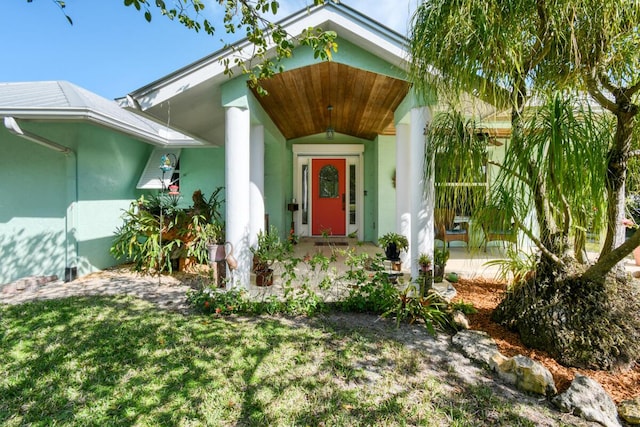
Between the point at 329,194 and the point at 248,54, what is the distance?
17.6 ft

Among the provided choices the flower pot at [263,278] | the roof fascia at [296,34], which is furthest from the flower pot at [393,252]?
the roof fascia at [296,34]

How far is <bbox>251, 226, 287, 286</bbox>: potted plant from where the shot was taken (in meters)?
4.25

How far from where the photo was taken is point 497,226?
8.85 feet

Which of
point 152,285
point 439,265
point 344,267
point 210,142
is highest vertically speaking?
point 210,142

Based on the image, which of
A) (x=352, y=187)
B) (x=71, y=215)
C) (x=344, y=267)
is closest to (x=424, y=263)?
(x=344, y=267)

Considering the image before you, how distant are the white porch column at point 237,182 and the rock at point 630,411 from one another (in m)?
3.58

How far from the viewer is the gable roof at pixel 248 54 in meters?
3.70

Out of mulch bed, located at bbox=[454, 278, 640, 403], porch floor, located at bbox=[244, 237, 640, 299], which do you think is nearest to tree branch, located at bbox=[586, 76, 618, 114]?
porch floor, located at bbox=[244, 237, 640, 299]

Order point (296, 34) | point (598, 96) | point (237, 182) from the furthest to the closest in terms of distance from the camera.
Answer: point (237, 182) → point (296, 34) → point (598, 96)

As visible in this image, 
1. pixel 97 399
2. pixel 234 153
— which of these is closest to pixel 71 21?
pixel 234 153

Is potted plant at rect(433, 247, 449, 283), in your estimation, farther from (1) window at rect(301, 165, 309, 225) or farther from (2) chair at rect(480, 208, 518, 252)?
(1) window at rect(301, 165, 309, 225)

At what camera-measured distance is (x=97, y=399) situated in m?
2.12

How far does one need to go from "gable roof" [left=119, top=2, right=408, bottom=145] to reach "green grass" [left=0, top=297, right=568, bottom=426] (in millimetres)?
2782

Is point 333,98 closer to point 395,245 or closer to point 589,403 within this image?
point 395,245
